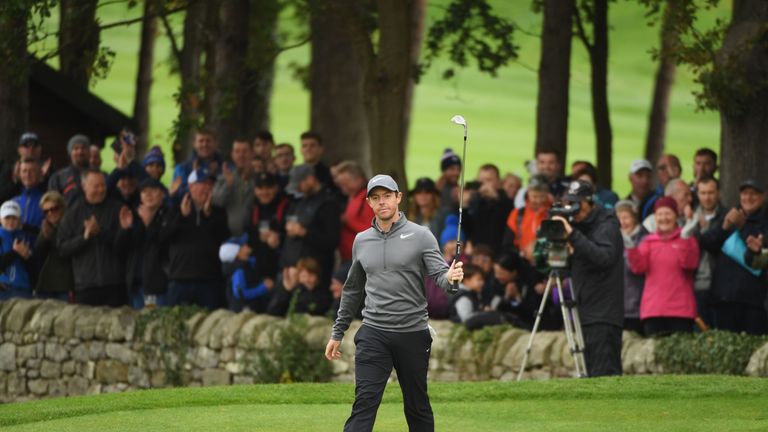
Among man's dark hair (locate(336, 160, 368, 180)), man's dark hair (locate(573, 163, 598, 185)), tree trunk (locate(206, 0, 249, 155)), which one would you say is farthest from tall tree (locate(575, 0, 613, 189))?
man's dark hair (locate(573, 163, 598, 185))

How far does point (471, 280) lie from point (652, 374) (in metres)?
2.21

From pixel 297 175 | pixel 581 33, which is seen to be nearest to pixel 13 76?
pixel 297 175

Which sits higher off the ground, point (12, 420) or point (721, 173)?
point (721, 173)

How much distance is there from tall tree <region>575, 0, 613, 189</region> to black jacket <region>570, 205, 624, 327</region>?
34.2 feet

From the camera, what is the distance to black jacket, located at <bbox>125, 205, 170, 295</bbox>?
20.8m

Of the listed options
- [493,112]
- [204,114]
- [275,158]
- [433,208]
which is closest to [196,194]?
[275,158]

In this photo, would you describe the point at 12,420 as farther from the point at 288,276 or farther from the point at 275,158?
the point at 275,158

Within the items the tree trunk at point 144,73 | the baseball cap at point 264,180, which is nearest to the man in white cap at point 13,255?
the baseball cap at point 264,180

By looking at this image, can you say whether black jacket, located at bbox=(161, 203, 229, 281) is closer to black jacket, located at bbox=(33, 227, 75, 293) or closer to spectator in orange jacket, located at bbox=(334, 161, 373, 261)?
spectator in orange jacket, located at bbox=(334, 161, 373, 261)

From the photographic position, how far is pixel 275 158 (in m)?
21.2

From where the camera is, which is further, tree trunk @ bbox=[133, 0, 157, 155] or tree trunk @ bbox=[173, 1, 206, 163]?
tree trunk @ bbox=[133, 0, 157, 155]

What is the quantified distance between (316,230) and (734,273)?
4.82m

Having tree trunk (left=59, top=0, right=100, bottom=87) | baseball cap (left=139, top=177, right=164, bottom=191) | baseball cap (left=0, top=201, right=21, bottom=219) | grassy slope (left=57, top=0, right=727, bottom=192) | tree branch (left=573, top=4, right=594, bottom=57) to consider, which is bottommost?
baseball cap (left=0, top=201, right=21, bottom=219)

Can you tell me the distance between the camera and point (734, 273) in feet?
55.4
